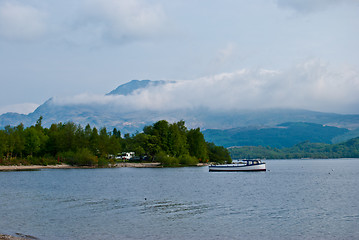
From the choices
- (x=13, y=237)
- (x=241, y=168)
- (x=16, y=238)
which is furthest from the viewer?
(x=241, y=168)

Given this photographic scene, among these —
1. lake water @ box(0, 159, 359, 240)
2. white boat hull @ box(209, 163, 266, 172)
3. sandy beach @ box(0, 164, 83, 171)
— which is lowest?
lake water @ box(0, 159, 359, 240)

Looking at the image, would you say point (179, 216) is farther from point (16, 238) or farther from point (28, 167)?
point (28, 167)

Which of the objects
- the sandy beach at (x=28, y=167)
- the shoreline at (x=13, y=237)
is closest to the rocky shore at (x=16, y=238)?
the shoreline at (x=13, y=237)

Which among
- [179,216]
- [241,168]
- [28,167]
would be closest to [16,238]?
[179,216]

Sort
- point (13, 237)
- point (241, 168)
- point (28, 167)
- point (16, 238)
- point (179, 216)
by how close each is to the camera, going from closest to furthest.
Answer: point (16, 238), point (13, 237), point (179, 216), point (241, 168), point (28, 167)

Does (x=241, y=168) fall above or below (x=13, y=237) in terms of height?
above

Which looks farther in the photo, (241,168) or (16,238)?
(241,168)

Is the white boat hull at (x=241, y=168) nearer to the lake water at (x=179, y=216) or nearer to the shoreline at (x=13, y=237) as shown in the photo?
the lake water at (x=179, y=216)

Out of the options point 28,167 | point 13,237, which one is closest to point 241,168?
point 28,167

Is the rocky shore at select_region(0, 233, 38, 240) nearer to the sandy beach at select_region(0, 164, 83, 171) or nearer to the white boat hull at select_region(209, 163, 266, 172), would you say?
the sandy beach at select_region(0, 164, 83, 171)

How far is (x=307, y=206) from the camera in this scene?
56.3 metres

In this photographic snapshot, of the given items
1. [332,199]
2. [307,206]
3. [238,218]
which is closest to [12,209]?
[238,218]

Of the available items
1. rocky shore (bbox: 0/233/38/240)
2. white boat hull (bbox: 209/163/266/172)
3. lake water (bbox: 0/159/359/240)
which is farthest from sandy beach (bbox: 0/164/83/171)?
rocky shore (bbox: 0/233/38/240)

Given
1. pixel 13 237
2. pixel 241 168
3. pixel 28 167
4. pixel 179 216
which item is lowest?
pixel 179 216
